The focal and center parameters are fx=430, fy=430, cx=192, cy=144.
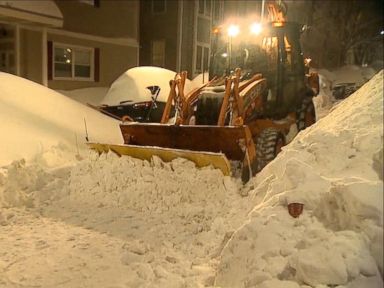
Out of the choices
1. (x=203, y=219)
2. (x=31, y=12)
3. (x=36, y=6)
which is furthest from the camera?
(x=36, y=6)

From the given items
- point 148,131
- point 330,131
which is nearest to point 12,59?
point 148,131

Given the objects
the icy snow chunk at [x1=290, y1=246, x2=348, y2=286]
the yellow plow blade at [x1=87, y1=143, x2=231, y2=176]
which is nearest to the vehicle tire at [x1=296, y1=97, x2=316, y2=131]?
the yellow plow blade at [x1=87, y1=143, x2=231, y2=176]

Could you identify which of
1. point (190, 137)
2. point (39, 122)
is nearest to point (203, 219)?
point (190, 137)

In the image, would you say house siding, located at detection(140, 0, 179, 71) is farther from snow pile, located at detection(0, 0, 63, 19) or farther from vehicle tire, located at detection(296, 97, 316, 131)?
vehicle tire, located at detection(296, 97, 316, 131)

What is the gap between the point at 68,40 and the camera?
18297mm

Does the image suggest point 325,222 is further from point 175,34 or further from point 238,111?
point 175,34

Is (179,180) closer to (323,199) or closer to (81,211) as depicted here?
(81,211)

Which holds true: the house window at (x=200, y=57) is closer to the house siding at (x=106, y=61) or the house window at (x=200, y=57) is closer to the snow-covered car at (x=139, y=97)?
the house siding at (x=106, y=61)

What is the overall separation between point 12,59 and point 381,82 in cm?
1500

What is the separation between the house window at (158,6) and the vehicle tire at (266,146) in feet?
63.3

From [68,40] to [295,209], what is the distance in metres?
16.8

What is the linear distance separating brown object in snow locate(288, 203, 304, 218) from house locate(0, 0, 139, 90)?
1329 cm

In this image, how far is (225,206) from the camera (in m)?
5.72

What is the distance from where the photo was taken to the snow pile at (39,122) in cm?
781
